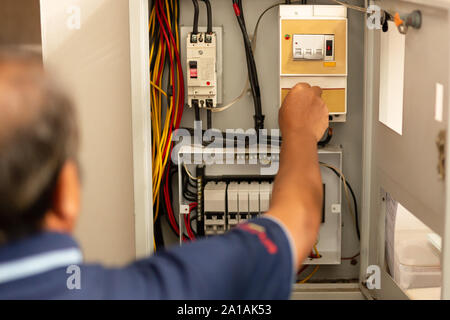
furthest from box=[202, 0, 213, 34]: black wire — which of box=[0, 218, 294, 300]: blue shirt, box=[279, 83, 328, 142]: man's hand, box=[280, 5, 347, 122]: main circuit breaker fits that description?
box=[0, 218, 294, 300]: blue shirt

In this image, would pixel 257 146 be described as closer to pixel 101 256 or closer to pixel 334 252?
pixel 334 252

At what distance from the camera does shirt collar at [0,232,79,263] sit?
704mm

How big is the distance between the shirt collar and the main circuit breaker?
4.80 ft

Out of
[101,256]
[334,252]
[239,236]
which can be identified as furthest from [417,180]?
[101,256]

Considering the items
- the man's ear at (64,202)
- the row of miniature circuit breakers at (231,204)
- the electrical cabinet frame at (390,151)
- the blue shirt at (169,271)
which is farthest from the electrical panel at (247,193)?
the man's ear at (64,202)

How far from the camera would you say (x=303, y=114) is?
4.51ft

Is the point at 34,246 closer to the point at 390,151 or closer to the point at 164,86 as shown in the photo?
the point at 390,151

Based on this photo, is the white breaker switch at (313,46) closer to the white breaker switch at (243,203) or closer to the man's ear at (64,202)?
the white breaker switch at (243,203)

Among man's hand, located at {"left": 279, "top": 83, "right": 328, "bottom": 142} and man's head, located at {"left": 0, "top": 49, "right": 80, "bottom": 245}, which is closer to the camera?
man's head, located at {"left": 0, "top": 49, "right": 80, "bottom": 245}

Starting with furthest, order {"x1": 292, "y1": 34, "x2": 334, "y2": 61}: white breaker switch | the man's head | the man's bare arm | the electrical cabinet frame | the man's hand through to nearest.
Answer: {"x1": 292, "y1": 34, "x2": 334, "y2": 61}: white breaker switch < the electrical cabinet frame < the man's hand < the man's bare arm < the man's head

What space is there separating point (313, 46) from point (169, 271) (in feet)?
4.69

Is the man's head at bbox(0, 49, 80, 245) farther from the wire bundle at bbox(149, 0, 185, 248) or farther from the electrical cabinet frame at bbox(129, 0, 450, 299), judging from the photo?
the wire bundle at bbox(149, 0, 185, 248)

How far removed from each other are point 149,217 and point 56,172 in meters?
1.26

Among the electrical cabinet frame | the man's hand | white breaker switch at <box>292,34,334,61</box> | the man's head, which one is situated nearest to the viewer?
the man's head
